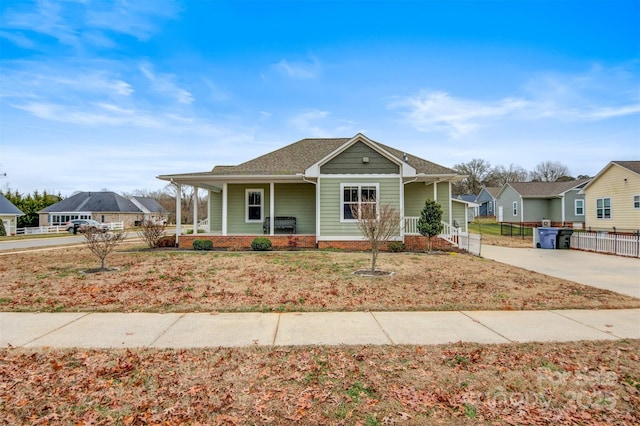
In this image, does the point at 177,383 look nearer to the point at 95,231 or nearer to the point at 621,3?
the point at 95,231

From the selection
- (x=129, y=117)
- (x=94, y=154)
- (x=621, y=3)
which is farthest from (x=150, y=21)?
(x=94, y=154)

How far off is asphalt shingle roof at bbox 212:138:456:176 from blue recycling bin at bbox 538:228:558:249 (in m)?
6.34

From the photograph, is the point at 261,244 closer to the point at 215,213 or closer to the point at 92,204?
the point at 215,213

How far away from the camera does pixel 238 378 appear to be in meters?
3.35

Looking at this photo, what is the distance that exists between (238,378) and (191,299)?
3.66 meters

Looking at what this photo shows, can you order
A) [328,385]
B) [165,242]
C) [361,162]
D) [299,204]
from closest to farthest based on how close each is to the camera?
[328,385] < [361,162] < [165,242] < [299,204]

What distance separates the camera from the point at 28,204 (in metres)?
45.2

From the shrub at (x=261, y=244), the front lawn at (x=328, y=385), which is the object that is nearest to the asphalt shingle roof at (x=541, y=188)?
the shrub at (x=261, y=244)

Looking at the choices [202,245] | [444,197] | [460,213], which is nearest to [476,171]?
[460,213]

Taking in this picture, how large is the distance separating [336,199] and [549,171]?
67370mm

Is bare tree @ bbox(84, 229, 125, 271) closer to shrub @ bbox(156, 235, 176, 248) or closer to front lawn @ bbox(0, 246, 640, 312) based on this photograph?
front lawn @ bbox(0, 246, 640, 312)

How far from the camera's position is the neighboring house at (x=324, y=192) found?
14914mm

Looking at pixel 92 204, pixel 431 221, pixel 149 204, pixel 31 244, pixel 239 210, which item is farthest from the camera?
pixel 149 204

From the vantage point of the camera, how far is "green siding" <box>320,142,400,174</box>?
14.9 metres
